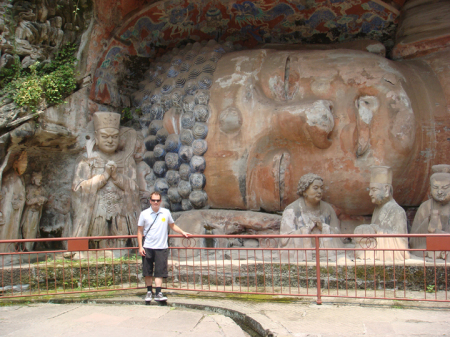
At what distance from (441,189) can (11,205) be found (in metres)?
Answer: 5.96

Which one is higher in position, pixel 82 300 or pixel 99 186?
pixel 99 186

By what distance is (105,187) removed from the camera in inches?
286

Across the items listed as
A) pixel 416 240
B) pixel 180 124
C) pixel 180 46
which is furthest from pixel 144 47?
pixel 416 240

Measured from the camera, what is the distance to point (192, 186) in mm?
7586

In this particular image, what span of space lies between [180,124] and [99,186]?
1643 mm

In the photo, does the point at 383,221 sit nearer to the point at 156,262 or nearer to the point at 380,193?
the point at 380,193

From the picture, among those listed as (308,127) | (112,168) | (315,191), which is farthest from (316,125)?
(112,168)

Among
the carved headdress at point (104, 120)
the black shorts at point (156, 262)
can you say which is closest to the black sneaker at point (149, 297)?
the black shorts at point (156, 262)

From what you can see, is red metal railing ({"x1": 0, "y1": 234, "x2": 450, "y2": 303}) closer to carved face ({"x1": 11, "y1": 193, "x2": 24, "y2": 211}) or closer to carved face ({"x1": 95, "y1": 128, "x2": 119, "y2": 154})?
carved face ({"x1": 11, "y1": 193, "x2": 24, "y2": 211})

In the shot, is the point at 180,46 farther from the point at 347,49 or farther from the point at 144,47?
the point at 347,49

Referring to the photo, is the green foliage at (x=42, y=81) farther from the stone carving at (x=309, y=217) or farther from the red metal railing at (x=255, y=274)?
the stone carving at (x=309, y=217)

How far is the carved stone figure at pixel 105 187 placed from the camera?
7.13m

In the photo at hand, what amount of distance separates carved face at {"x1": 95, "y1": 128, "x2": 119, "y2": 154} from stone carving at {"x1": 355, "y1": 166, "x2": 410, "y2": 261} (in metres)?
3.94

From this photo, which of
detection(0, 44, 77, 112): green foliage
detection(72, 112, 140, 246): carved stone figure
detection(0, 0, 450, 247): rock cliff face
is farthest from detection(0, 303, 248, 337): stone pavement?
detection(0, 44, 77, 112): green foliage
